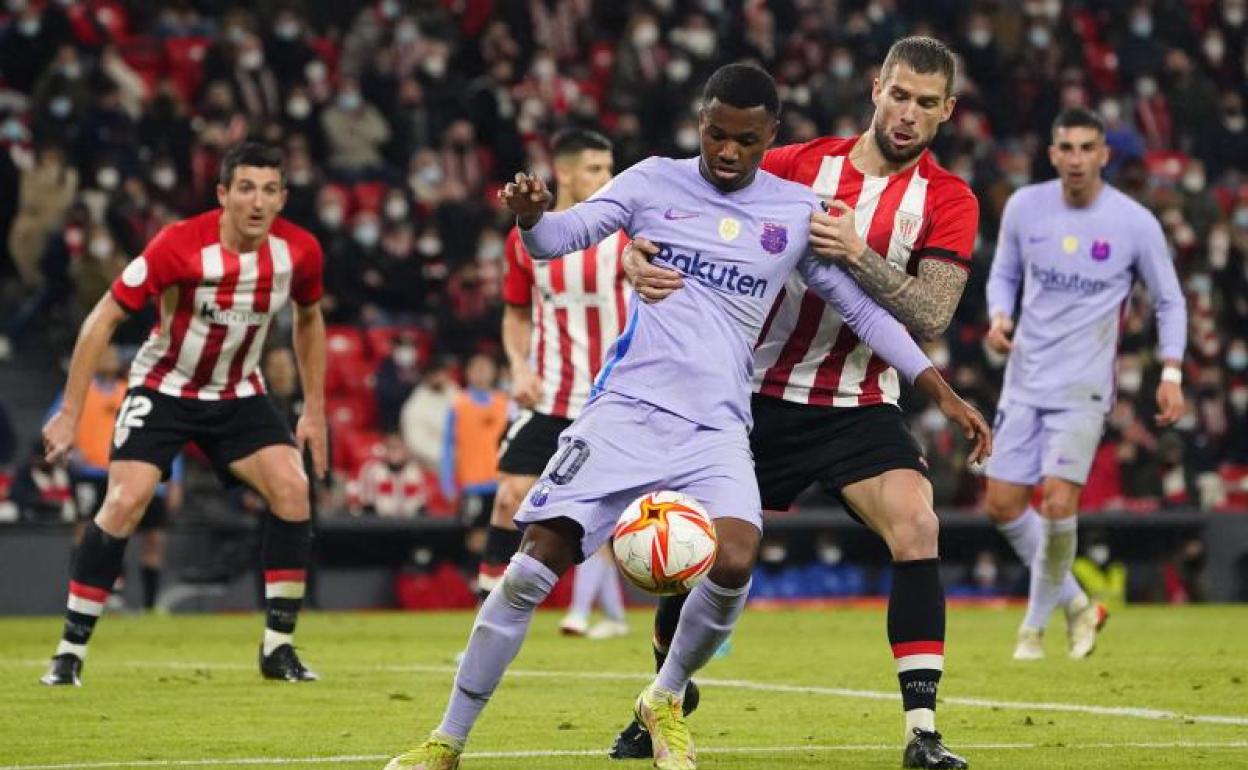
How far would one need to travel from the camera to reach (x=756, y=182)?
22.8 feet

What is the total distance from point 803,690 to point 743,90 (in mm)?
3894

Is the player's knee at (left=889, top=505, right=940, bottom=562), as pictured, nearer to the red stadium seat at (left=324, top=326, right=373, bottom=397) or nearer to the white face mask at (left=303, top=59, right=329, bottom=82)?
the red stadium seat at (left=324, top=326, right=373, bottom=397)

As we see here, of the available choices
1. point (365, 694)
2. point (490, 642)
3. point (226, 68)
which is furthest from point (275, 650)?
point (226, 68)

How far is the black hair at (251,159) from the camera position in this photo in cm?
1019

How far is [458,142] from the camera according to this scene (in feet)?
75.7

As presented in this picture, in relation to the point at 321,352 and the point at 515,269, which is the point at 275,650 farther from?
the point at 515,269

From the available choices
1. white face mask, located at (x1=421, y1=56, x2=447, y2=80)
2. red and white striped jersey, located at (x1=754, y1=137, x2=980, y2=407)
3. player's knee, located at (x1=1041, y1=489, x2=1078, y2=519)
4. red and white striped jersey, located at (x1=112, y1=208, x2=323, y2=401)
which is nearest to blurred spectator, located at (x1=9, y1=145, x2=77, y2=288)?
white face mask, located at (x1=421, y1=56, x2=447, y2=80)

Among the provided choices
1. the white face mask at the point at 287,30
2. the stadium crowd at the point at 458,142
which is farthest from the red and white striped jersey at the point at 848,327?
the white face mask at the point at 287,30

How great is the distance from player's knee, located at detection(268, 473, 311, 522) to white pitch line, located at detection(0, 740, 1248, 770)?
10.8 feet

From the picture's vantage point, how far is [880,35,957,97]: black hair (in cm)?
744

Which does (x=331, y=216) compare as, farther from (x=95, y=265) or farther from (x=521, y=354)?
(x=521, y=354)

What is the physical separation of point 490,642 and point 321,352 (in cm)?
446

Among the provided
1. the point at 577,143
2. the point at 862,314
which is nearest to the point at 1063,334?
the point at 577,143

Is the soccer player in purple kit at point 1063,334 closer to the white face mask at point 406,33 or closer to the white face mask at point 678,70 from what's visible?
the white face mask at point 678,70
